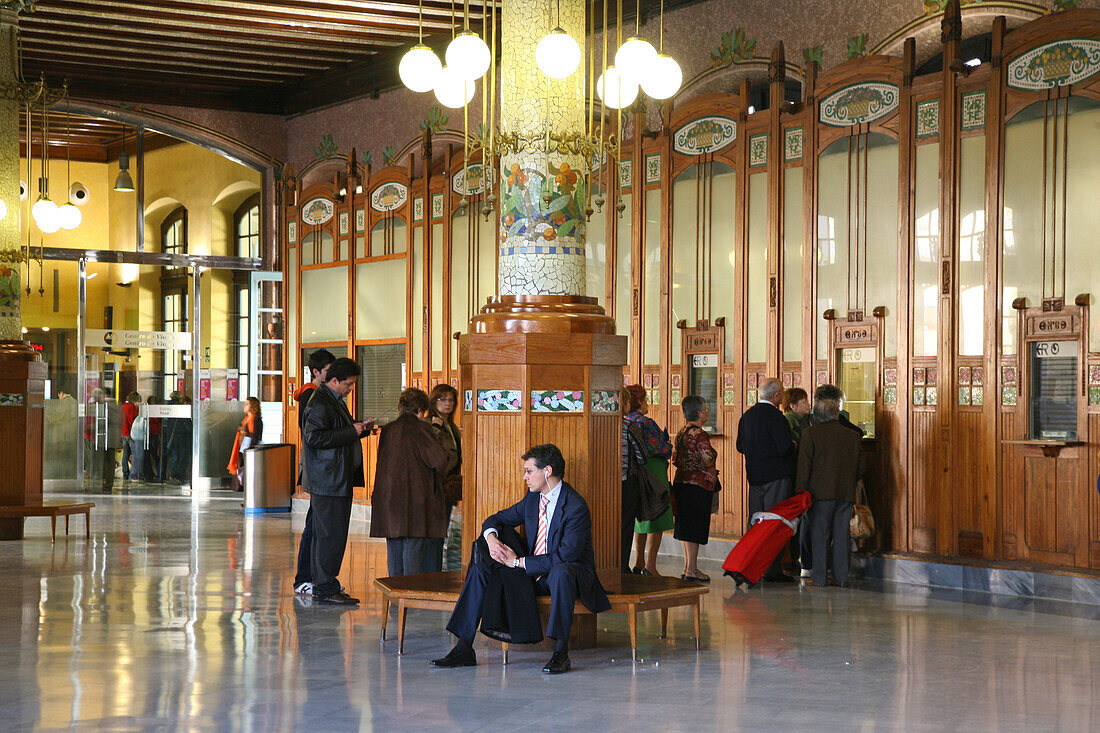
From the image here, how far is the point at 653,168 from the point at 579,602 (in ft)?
20.1

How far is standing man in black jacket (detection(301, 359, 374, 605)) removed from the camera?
7660 millimetres

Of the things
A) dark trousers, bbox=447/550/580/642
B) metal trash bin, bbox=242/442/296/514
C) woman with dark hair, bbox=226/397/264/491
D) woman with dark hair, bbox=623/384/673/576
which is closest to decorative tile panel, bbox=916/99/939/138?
woman with dark hair, bbox=623/384/673/576

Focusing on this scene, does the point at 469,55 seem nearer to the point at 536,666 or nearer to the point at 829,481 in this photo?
the point at 536,666

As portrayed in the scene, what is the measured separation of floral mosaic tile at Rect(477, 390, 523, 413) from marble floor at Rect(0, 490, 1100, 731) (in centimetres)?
115

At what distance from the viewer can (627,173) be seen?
11.6 meters

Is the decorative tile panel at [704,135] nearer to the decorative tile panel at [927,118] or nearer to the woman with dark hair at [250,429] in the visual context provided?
the decorative tile panel at [927,118]

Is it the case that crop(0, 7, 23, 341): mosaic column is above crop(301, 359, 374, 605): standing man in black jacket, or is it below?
above

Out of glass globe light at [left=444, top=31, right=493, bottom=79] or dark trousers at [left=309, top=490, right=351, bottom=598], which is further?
dark trousers at [left=309, top=490, right=351, bottom=598]

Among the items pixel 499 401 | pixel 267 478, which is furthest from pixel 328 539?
pixel 267 478

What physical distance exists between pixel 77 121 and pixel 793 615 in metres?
12.1

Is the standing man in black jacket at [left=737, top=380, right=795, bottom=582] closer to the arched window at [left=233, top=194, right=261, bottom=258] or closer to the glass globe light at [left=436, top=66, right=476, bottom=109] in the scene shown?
the glass globe light at [left=436, top=66, right=476, bottom=109]

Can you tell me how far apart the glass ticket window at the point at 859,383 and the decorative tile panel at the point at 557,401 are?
3989 mm

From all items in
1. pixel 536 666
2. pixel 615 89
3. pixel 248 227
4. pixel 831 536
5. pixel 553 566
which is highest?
pixel 248 227

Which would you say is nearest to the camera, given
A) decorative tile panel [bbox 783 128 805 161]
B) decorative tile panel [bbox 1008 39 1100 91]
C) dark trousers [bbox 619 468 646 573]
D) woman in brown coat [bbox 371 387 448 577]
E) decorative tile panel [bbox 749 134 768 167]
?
woman in brown coat [bbox 371 387 448 577]
